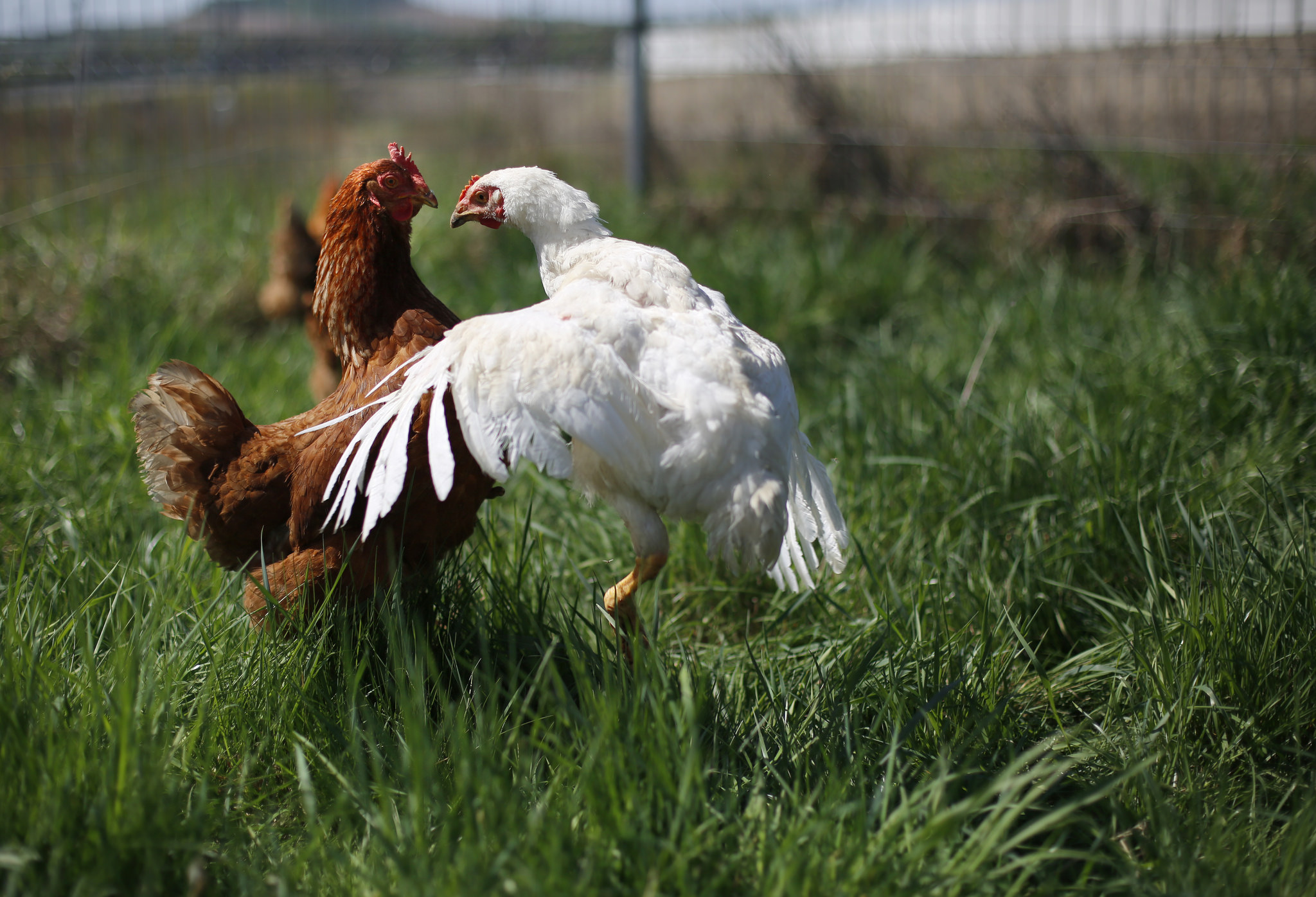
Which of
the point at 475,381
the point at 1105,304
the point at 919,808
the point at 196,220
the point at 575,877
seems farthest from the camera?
the point at 196,220

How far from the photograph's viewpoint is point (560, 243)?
234 cm

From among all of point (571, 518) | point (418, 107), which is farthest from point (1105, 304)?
point (418, 107)

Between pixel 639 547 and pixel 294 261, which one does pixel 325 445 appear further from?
pixel 294 261

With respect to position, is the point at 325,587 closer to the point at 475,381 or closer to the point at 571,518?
the point at 475,381

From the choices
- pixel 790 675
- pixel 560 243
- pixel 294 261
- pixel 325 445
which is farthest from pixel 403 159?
pixel 294 261

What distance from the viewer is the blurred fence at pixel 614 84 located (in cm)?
530

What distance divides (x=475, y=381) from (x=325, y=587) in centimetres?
78

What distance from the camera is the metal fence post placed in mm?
7008

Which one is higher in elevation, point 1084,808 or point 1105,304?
point 1105,304

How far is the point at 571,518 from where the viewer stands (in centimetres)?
328

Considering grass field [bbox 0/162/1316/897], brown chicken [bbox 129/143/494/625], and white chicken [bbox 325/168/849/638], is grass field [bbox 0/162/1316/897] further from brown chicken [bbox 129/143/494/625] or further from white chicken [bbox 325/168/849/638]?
white chicken [bbox 325/168/849/638]

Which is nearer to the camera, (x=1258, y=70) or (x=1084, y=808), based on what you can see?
(x=1084, y=808)

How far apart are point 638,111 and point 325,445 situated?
17.5 ft

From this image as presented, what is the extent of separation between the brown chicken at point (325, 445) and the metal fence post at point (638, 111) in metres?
4.64
